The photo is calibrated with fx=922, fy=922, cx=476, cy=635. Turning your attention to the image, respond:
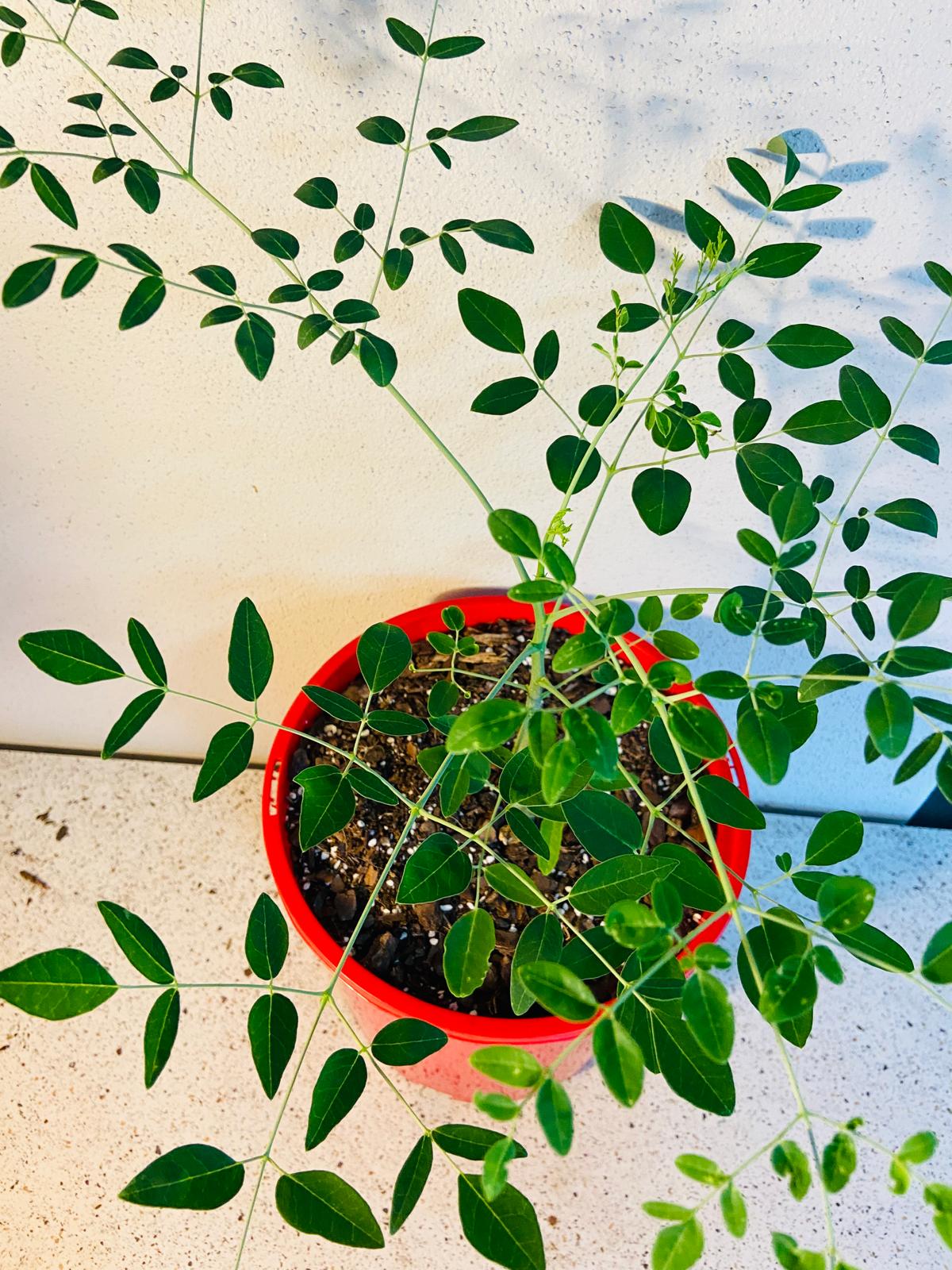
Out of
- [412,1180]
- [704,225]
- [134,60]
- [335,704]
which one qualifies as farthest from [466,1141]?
[134,60]

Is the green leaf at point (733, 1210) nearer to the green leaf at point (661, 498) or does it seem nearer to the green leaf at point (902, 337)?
the green leaf at point (661, 498)

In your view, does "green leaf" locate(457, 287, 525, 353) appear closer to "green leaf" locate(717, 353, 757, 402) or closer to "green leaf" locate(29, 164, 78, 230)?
"green leaf" locate(717, 353, 757, 402)

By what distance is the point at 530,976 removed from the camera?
0.54 metres

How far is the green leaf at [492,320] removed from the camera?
0.77 metres

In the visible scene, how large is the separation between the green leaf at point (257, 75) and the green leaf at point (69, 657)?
44 cm

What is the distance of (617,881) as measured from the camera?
0.70m

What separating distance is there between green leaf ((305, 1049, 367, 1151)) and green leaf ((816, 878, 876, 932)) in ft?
1.13

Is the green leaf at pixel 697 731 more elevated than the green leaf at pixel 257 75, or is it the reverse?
the green leaf at pixel 257 75

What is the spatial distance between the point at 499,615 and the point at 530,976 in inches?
29.8

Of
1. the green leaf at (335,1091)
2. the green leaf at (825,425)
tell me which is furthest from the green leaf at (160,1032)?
the green leaf at (825,425)

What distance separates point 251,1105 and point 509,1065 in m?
0.93

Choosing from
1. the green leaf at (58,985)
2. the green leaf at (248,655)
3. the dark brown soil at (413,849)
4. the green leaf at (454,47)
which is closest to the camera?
the green leaf at (58,985)

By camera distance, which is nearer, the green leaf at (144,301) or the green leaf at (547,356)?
the green leaf at (144,301)

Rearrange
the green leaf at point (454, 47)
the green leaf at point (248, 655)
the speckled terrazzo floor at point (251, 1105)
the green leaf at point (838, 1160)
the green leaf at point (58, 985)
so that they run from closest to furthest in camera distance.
Result: the green leaf at point (838, 1160)
the green leaf at point (58, 985)
the green leaf at point (454, 47)
the green leaf at point (248, 655)
the speckled terrazzo floor at point (251, 1105)
